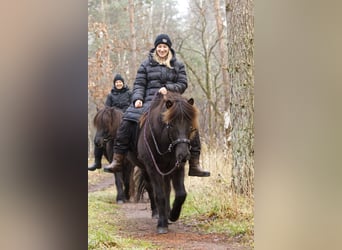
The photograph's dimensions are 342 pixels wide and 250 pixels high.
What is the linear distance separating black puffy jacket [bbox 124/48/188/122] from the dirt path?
0.43 m

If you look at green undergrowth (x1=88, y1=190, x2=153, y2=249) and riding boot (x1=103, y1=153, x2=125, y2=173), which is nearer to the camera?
green undergrowth (x1=88, y1=190, x2=153, y2=249)

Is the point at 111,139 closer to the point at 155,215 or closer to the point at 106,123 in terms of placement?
the point at 106,123

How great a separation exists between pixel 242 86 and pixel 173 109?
0.44 meters

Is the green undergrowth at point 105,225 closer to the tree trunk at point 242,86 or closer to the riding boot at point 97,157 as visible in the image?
the riding boot at point 97,157

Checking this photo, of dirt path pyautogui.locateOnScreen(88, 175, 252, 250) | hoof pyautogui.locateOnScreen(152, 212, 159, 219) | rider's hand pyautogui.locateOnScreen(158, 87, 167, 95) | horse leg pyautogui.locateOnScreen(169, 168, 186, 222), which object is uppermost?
rider's hand pyautogui.locateOnScreen(158, 87, 167, 95)

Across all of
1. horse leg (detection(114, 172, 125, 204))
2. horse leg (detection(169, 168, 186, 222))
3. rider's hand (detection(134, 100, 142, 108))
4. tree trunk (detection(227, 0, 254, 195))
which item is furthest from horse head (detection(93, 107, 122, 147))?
tree trunk (detection(227, 0, 254, 195))

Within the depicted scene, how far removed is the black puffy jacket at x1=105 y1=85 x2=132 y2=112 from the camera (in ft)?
7.95

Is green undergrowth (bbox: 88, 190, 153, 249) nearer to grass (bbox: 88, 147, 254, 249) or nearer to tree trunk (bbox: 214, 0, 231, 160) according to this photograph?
grass (bbox: 88, 147, 254, 249)

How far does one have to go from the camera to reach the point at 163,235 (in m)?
2.41

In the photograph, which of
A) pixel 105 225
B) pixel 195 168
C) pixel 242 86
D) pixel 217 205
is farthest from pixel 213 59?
pixel 105 225
